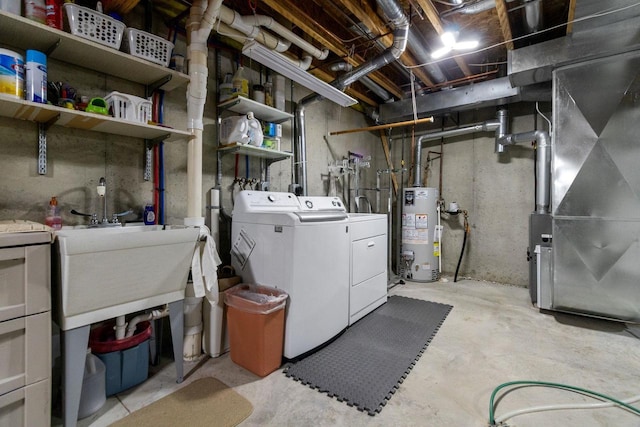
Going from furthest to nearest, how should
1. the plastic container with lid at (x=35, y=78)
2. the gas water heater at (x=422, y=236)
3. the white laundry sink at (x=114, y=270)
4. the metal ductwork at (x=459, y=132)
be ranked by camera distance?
1. the gas water heater at (x=422, y=236)
2. the metal ductwork at (x=459, y=132)
3. the plastic container with lid at (x=35, y=78)
4. the white laundry sink at (x=114, y=270)

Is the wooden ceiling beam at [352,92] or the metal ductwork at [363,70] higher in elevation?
the wooden ceiling beam at [352,92]

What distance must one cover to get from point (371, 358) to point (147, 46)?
8.51 ft

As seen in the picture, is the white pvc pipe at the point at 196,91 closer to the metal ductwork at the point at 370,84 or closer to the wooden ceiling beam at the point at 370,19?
the wooden ceiling beam at the point at 370,19

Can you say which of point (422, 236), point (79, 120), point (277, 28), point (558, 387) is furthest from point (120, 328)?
point (422, 236)

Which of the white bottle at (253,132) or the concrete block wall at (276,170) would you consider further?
the white bottle at (253,132)

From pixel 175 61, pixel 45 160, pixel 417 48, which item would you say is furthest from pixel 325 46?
pixel 45 160

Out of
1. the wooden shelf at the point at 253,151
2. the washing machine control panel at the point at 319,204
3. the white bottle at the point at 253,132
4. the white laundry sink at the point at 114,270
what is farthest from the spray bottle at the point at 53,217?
the washing machine control panel at the point at 319,204

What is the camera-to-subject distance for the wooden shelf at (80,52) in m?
1.46

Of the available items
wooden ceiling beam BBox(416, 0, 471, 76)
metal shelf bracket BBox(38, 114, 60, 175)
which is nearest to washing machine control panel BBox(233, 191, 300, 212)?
metal shelf bracket BBox(38, 114, 60, 175)

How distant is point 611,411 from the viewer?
5.11 feet

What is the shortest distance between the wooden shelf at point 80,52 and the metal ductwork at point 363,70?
1.47 meters

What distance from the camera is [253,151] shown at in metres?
2.60

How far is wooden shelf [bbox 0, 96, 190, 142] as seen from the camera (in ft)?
4.77

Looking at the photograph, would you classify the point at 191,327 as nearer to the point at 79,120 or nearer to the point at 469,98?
the point at 79,120
